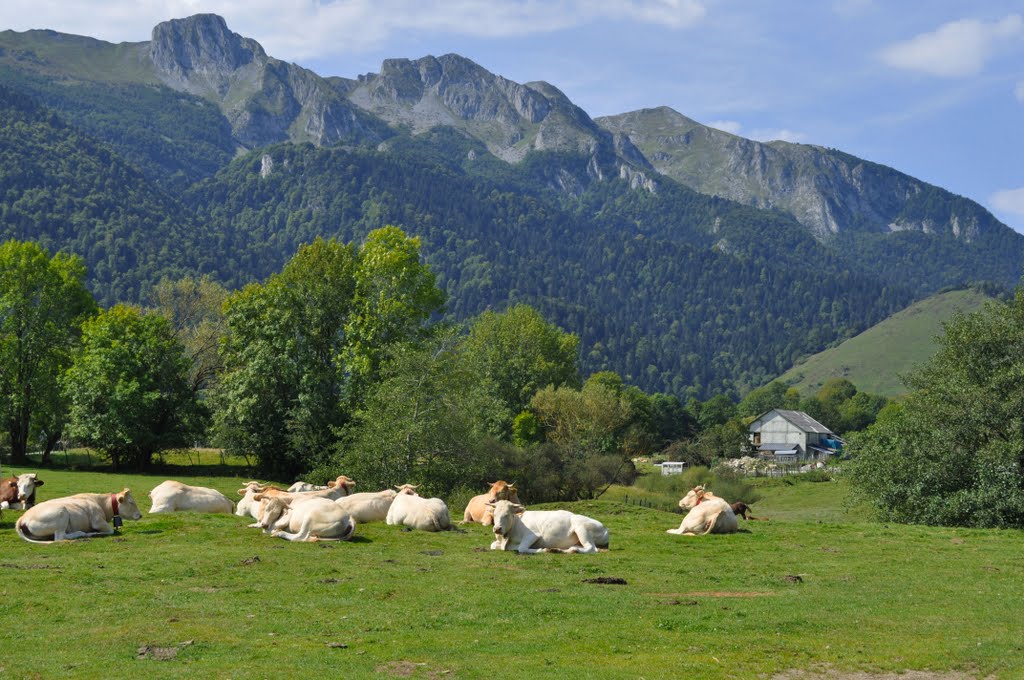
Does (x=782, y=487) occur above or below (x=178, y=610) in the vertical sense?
below

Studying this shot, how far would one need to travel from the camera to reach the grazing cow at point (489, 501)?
24.5 meters

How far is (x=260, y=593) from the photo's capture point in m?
15.5

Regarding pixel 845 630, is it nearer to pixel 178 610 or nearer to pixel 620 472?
pixel 178 610

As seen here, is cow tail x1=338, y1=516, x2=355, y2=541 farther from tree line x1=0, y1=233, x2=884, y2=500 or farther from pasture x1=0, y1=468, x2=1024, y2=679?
tree line x1=0, y1=233, x2=884, y2=500

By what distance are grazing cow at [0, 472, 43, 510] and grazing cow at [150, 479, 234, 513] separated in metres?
3.38

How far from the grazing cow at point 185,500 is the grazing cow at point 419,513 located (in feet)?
17.7

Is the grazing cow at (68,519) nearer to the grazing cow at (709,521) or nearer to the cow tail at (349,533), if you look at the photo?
the cow tail at (349,533)

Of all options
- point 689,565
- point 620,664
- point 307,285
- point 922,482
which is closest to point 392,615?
point 620,664

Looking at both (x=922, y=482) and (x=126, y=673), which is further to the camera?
(x=922, y=482)

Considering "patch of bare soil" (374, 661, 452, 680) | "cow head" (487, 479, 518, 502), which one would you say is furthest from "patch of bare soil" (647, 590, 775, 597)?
"cow head" (487, 479, 518, 502)

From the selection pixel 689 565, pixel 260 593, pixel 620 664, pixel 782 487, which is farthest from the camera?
pixel 782 487

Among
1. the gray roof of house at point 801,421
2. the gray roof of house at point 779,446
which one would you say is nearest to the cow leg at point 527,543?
the gray roof of house at point 779,446

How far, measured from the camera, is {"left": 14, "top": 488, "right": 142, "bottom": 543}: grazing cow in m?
20.0

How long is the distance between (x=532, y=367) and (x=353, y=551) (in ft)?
242
